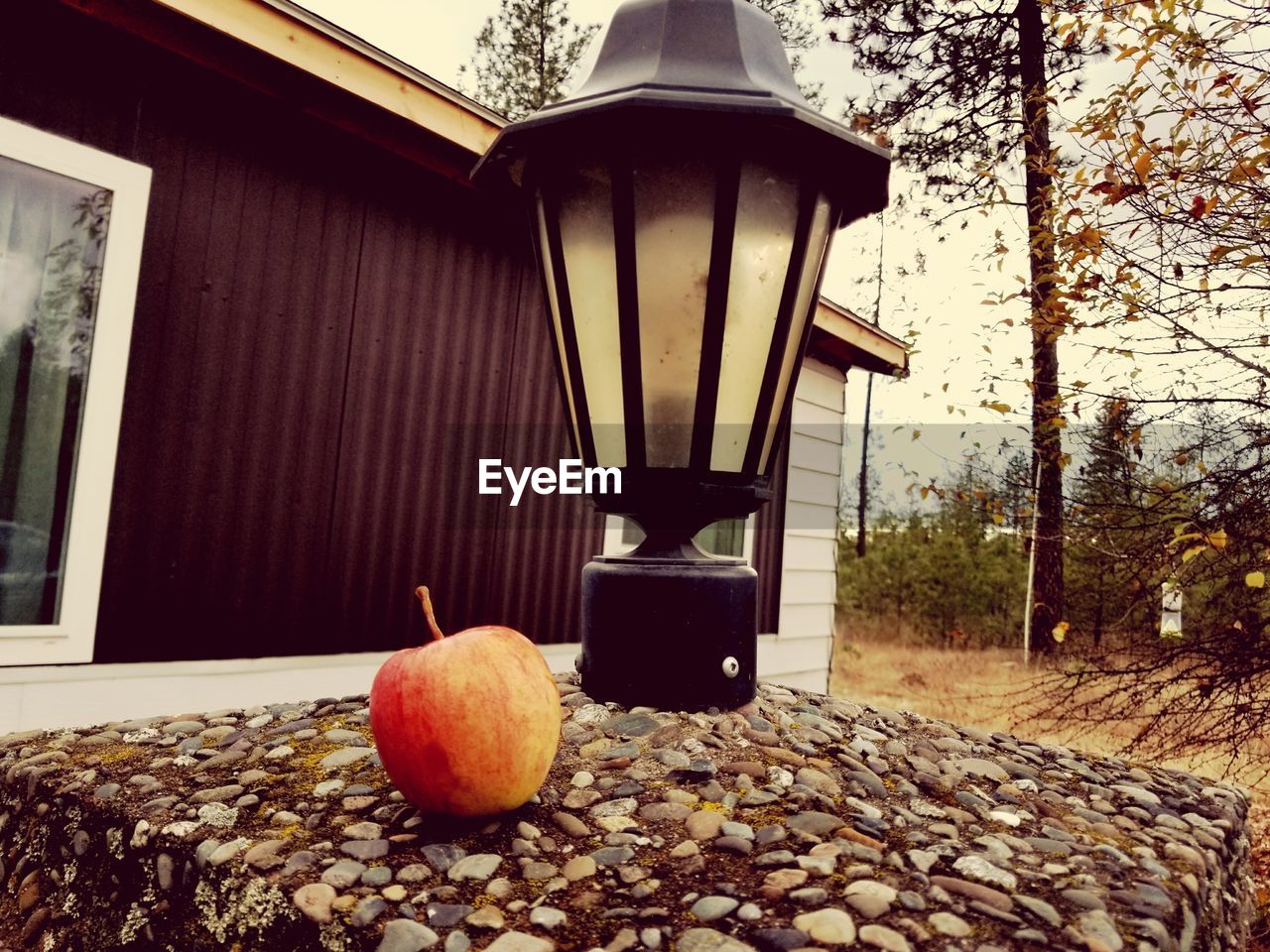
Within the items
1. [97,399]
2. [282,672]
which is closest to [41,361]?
[97,399]

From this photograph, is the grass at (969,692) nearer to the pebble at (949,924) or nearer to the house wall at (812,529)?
the house wall at (812,529)

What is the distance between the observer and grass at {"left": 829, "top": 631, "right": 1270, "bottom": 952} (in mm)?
4559

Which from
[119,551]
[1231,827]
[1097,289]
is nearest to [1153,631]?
[1097,289]

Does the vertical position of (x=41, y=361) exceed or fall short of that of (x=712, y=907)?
it exceeds it

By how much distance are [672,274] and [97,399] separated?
7.10 ft

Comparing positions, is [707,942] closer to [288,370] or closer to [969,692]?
[288,370]

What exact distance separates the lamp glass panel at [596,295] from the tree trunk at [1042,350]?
219 centimetres

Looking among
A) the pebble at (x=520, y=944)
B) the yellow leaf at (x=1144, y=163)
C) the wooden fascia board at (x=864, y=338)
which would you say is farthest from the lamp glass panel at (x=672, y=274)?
the wooden fascia board at (x=864, y=338)

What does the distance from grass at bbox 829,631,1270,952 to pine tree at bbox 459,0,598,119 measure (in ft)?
29.5

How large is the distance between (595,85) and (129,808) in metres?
1.65

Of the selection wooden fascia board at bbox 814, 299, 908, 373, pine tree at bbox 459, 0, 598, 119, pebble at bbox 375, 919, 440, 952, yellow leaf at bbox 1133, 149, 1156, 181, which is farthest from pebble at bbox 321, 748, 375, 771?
pine tree at bbox 459, 0, 598, 119

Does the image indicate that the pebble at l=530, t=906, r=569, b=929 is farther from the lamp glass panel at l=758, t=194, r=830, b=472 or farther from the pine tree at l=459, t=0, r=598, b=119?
the pine tree at l=459, t=0, r=598, b=119

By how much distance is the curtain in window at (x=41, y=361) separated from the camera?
2.51m

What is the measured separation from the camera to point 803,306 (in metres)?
1.75
